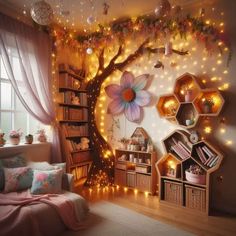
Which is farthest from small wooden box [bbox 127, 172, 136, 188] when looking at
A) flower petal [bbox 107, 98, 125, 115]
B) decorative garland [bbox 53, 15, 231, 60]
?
decorative garland [bbox 53, 15, 231, 60]

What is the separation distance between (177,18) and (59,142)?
266 centimetres

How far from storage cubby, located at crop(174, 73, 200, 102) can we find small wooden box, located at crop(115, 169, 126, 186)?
162 centimetres

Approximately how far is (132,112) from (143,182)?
3.91 feet

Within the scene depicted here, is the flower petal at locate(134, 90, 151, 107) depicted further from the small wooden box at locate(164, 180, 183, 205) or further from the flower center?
the small wooden box at locate(164, 180, 183, 205)

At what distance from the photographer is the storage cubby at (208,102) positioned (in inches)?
117

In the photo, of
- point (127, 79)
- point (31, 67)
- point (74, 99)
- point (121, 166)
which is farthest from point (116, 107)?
point (31, 67)

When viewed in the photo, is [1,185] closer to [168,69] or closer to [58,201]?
[58,201]

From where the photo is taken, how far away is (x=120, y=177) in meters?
3.93

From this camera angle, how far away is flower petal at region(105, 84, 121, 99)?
4086 mm

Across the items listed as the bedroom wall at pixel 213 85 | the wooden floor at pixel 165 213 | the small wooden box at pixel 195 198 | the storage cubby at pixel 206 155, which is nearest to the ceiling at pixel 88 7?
the bedroom wall at pixel 213 85

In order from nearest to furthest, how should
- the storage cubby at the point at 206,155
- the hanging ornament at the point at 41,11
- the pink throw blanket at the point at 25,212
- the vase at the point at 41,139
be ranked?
the pink throw blanket at the point at 25,212 → the hanging ornament at the point at 41,11 → the storage cubby at the point at 206,155 → the vase at the point at 41,139

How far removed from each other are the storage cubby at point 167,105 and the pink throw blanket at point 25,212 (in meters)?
1.89

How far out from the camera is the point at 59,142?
11.9ft

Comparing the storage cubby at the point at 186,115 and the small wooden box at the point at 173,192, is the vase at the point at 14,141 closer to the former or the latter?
the small wooden box at the point at 173,192
